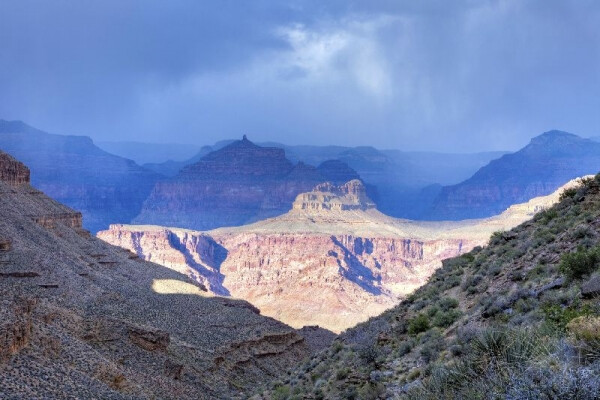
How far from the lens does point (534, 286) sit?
16.8 metres

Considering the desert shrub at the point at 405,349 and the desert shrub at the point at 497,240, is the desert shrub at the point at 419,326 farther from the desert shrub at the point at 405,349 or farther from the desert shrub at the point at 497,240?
the desert shrub at the point at 497,240

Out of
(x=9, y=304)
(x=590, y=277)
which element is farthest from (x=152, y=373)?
(x=590, y=277)

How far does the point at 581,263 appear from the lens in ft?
51.6

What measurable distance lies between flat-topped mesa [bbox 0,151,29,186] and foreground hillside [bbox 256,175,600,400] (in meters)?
52.9

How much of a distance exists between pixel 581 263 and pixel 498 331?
5107 mm

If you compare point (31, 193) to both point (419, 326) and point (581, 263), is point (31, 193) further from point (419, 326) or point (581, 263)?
point (581, 263)

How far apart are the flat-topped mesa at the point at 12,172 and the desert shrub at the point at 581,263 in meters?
64.2

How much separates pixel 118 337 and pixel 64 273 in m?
11.5

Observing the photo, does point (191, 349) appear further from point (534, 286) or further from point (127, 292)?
point (534, 286)

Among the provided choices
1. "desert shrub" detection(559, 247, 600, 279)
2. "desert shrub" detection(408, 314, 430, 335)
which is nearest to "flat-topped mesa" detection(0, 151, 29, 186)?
"desert shrub" detection(408, 314, 430, 335)

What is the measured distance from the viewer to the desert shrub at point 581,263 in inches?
617

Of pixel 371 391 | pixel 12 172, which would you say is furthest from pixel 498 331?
pixel 12 172

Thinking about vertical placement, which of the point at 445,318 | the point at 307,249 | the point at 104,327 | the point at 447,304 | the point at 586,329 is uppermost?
the point at 586,329

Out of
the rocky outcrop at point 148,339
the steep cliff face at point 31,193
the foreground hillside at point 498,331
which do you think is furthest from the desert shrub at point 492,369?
the steep cliff face at point 31,193
